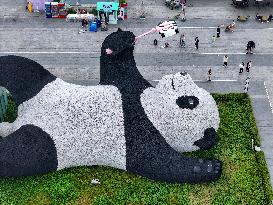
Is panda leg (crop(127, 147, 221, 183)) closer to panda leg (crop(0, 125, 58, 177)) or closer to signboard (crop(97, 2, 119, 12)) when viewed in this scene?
panda leg (crop(0, 125, 58, 177))

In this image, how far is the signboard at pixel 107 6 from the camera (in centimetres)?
4694

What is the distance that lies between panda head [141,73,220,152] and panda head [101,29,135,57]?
9.38 ft

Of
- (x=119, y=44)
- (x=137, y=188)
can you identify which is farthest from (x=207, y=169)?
(x=119, y=44)

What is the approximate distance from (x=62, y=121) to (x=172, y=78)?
279 inches

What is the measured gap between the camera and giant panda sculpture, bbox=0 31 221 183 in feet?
108

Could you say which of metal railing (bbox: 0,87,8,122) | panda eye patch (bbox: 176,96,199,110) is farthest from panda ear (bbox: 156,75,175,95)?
metal railing (bbox: 0,87,8,122)

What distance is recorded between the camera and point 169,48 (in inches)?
1779

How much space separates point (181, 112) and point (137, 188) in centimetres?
513

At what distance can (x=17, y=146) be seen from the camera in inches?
1276

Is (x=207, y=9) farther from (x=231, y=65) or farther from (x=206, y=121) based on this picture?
(x=206, y=121)

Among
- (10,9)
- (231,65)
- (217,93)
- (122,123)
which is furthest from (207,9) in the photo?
(122,123)

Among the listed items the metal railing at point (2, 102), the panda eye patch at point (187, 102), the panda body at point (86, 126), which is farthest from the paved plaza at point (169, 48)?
the panda body at point (86, 126)

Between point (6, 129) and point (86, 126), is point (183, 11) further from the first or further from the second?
point (6, 129)

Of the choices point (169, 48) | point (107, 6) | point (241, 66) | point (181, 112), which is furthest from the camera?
point (107, 6)
